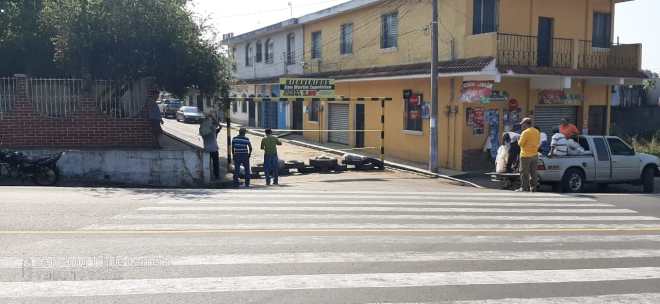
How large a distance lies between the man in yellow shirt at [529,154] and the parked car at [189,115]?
28980 mm

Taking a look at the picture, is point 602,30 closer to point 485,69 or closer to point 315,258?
point 485,69

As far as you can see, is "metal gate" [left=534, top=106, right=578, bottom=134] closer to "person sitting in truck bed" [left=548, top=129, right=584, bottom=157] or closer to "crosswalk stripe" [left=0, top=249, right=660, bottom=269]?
"person sitting in truck bed" [left=548, top=129, right=584, bottom=157]

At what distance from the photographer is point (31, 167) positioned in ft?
47.0

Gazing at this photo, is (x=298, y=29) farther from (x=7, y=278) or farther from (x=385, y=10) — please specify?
(x=7, y=278)

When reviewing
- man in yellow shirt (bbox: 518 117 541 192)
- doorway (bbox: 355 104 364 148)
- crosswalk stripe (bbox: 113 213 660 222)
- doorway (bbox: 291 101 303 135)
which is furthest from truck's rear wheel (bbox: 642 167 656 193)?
doorway (bbox: 291 101 303 135)

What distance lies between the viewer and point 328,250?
745cm

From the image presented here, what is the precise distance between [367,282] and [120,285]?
2.42 metres

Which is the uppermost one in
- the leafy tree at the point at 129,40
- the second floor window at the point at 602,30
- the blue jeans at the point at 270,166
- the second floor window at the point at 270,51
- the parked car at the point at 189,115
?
the second floor window at the point at 270,51

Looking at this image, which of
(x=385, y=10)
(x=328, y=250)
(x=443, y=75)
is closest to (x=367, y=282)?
(x=328, y=250)

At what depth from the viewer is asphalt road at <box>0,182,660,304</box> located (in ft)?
19.0

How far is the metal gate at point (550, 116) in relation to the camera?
20.7 metres

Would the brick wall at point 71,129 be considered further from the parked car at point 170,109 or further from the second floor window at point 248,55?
the parked car at point 170,109

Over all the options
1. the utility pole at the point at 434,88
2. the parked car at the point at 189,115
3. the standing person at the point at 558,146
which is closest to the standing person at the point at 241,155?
the utility pole at the point at 434,88

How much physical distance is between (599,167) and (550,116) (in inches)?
212
